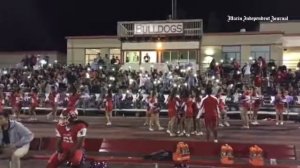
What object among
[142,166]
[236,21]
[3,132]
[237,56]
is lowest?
[142,166]

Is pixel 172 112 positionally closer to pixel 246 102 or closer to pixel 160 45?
pixel 246 102

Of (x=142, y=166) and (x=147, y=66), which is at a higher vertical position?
(x=147, y=66)

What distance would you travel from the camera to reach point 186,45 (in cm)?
4512

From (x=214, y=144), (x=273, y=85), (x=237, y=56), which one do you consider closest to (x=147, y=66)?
(x=237, y=56)

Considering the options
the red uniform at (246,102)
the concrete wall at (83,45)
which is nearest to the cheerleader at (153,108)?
the red uniform at (246,102)

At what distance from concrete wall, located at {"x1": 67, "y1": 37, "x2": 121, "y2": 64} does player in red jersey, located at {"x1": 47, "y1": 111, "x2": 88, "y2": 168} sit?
3679 cm

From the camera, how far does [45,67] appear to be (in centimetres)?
4522

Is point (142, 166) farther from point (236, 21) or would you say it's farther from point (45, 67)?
point (236, 21)

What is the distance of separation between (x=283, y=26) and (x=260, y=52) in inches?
143

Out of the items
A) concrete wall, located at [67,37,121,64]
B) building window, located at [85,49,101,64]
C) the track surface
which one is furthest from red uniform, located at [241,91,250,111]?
building window, located at [85,49,101,64]

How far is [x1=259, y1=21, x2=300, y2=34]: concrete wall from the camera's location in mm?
44656

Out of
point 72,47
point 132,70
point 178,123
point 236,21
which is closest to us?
point 178,123

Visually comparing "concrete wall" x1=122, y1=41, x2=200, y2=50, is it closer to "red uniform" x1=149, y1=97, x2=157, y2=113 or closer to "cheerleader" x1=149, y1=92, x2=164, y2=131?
"cheerleader" x1=149, y1=92, x2=164, y2=131

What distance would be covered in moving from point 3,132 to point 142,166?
6126 mm
